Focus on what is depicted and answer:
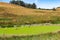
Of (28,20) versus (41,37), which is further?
(28,20)

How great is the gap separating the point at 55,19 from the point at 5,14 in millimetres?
8234

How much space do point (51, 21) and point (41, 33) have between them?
10512mm

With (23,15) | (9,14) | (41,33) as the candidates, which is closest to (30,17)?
(23,15)

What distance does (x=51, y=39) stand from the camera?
2048cm

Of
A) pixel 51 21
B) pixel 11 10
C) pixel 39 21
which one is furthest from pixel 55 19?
pixel 11 10

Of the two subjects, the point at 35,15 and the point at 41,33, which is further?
the point at 35,15

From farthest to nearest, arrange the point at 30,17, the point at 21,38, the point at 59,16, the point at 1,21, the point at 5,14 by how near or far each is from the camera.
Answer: the point at 59,16 < the point at 30,17 < the point at 5,14 < the point at 1,21 < the point at 21,38

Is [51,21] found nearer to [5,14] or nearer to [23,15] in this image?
[23,15]

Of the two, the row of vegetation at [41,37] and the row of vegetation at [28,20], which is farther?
the row of vegetation at [28,20]

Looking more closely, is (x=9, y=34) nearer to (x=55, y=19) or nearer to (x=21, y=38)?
(x=21, y=38)

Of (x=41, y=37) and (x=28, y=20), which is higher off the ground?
(x=28, y=20)

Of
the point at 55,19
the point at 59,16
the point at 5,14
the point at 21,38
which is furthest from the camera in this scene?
the point at 59,16

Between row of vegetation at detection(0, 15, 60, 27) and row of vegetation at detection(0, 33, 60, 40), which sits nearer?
row of vegetation at detection(0, 33, 60, 40)

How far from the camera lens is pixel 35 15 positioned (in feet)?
109
